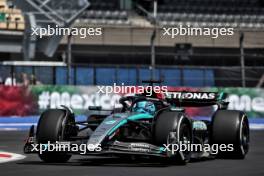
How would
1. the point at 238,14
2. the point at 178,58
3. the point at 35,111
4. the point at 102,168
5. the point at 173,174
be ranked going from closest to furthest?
the point at 173,174 < the point at 102,168 < the point at 35,111 < the point at 178,58 < the point at 238,14

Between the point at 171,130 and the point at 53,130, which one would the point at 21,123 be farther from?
the point at 171,130

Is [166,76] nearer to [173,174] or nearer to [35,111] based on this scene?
[35,111]

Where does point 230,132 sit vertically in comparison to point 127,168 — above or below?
above

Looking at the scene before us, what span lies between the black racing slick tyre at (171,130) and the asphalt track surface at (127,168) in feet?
0.55

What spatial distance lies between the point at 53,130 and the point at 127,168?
130 cm

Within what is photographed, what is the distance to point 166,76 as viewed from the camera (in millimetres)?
26484

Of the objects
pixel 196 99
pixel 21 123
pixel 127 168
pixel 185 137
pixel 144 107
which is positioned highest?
pixel 196 99

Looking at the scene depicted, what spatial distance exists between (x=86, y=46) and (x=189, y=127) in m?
25.7

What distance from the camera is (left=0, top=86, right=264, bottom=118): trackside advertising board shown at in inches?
984

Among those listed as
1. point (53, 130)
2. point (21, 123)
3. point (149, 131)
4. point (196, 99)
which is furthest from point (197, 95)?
point (21, 123)

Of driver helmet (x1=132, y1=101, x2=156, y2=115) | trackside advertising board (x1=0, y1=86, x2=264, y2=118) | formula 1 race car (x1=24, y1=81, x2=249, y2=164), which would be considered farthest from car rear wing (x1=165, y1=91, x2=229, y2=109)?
trackside advertising board (x1=0, y1=86, x2=264, y2=118)

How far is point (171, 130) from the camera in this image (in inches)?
384

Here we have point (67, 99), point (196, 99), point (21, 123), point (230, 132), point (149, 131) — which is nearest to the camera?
point (149, 131)

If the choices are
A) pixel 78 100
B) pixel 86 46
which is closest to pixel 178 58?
pixel 86 46
